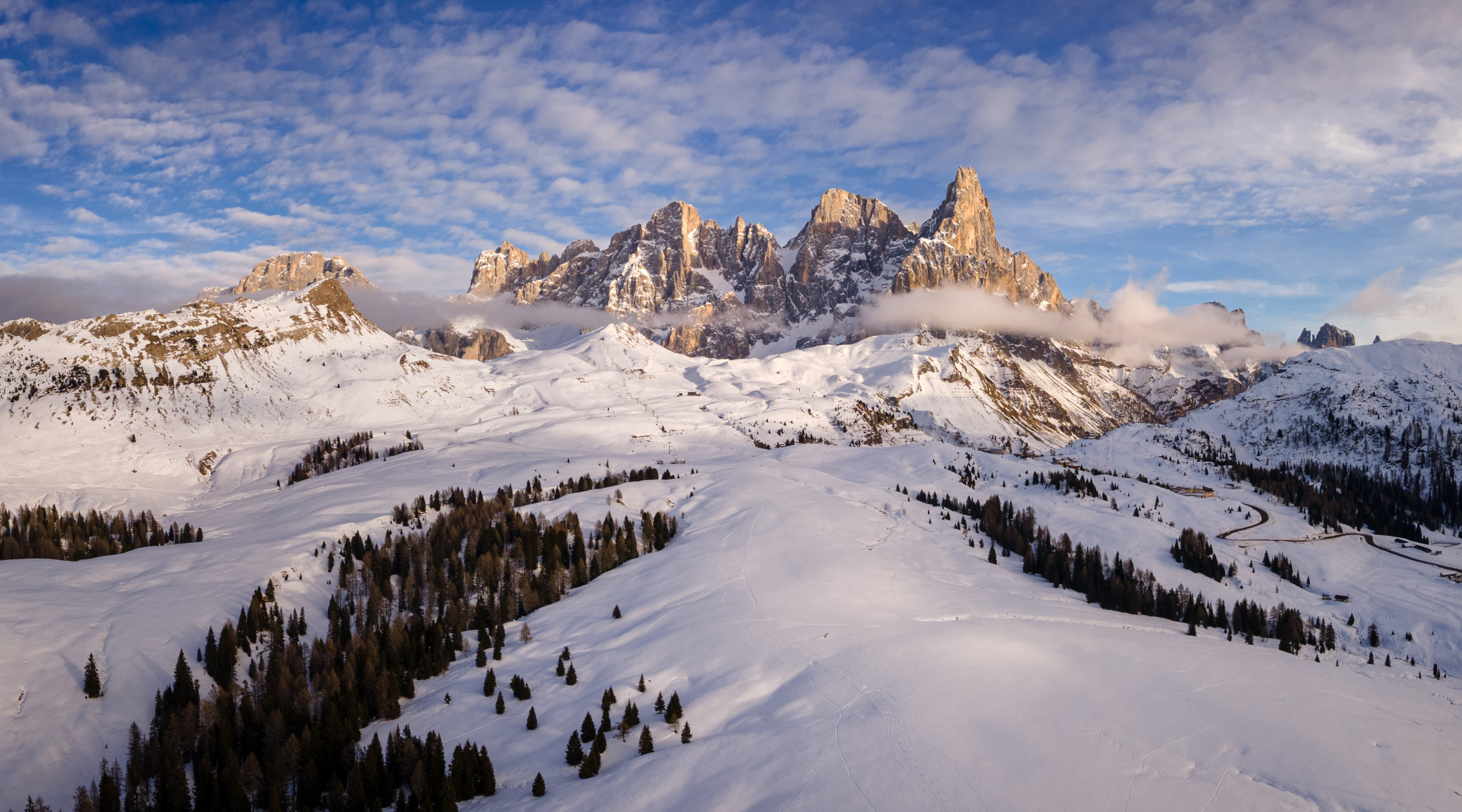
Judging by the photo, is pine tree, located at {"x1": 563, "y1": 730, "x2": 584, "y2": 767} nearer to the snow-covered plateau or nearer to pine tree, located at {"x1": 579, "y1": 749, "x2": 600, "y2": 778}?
pine tree, located at {"x1": 579, "y1": 749, "x2": 600, "y2": 778}

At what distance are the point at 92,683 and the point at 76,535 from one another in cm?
9009

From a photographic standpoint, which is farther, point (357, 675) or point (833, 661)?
point (357, 675)

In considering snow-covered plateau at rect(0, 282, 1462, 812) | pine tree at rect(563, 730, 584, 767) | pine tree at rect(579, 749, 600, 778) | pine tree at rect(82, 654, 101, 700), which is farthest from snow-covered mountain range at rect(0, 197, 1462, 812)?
pine tree at rect(579, 749, 600, 778)

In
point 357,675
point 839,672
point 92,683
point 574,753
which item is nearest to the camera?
point 574,753

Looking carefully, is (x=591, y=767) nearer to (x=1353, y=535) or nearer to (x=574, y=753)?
(x=574, y=753)

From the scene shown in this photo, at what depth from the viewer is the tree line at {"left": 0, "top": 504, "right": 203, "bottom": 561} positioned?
118 meters

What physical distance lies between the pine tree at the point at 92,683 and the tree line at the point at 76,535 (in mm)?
60983

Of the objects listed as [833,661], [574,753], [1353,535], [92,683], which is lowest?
[1353,535]

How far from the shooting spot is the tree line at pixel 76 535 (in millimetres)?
118188

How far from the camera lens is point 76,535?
128750 millimetres

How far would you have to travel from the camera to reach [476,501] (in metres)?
144

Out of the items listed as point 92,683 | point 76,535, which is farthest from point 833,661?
point 76,535

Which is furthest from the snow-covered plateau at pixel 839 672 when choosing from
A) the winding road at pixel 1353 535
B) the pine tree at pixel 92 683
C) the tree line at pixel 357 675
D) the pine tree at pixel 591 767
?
the winding road at pixel 1353 535

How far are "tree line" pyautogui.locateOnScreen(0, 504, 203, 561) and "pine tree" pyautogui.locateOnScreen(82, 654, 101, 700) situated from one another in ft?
200
